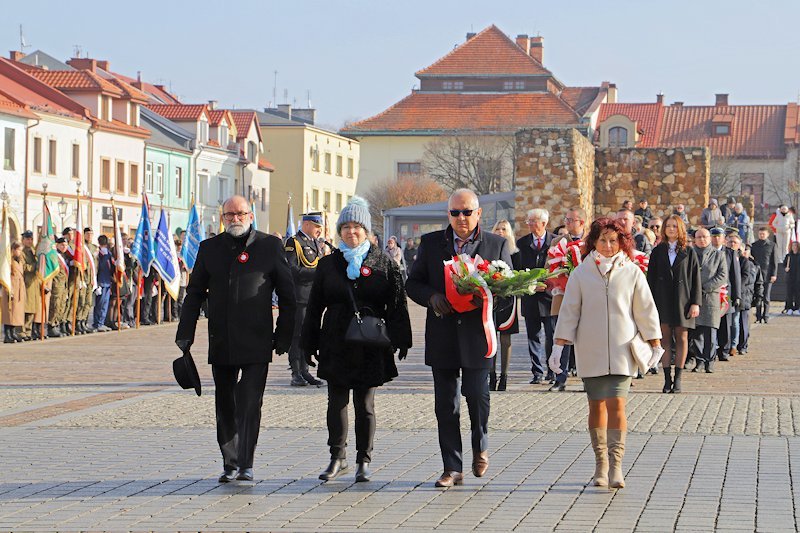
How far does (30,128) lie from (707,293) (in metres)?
42.7

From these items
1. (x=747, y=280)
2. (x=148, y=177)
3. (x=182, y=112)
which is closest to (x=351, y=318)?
(x=747, y=280)

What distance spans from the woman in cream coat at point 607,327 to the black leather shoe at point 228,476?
2.26m

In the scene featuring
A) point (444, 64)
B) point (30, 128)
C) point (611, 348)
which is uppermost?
point (444, 64)

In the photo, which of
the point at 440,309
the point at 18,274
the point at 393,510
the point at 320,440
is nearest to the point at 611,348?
the point at 440,309

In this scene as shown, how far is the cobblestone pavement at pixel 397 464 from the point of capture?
8.30 m

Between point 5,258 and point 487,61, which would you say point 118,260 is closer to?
point 5,258

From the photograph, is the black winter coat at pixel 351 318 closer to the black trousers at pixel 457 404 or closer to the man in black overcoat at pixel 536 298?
the black trousers at pixel 457 404

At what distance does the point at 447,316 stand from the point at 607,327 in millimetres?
1034

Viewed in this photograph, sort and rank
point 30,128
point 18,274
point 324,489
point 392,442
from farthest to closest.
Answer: point 30,128
point 18,274
point 392,442
point 324,489

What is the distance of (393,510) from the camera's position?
8539 mm

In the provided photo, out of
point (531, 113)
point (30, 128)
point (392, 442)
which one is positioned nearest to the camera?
point (392, 442)

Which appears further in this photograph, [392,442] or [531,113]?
[531,113]

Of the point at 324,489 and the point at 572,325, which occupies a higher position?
the point at 572,325

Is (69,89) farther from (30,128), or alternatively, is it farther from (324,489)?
(324,489)
